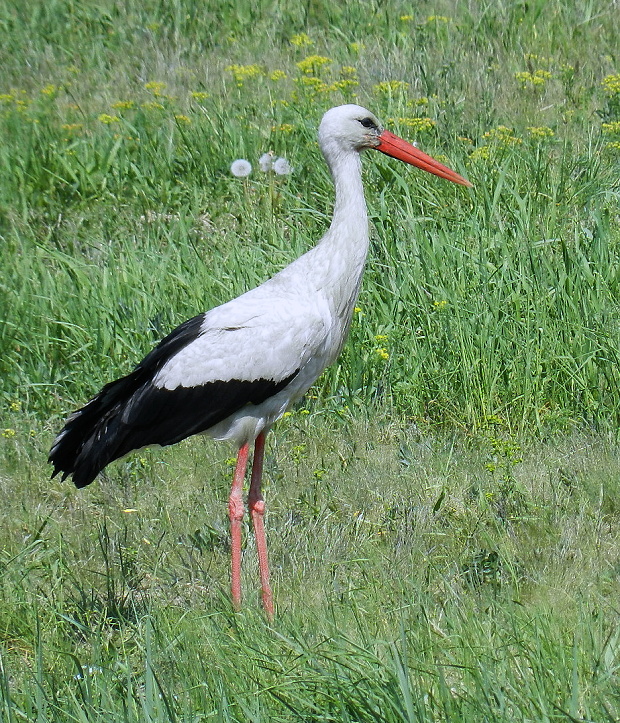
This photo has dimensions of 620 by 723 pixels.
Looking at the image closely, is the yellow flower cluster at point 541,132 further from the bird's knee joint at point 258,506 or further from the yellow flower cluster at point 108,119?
the bird's knee joint at point 258,506

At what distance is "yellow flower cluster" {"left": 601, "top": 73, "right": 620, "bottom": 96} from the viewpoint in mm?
6262

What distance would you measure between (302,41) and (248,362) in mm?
5120

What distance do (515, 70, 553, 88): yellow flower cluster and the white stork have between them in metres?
2.89

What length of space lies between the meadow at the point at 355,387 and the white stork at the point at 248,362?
0.38 meters

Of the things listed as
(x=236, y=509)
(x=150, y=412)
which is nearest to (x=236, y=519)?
(x=236, y=509)

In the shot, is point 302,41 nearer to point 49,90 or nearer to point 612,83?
point 49,90

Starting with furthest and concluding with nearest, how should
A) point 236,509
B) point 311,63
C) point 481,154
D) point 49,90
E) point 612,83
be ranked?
point 49,90, point 311,63, point 612,83, point 481,154, point 236,509

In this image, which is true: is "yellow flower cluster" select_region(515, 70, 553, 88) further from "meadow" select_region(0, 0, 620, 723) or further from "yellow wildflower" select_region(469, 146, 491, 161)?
"yellow wildflower" select_region(469, 146, 491, 161)

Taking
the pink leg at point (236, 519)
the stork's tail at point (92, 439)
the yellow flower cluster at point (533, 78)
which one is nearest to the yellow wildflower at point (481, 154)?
the yellow flower cluster at point (533, 78)

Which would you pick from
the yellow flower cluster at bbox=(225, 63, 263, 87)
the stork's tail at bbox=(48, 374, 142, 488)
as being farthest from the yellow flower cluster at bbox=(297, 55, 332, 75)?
the stork's tail at bbox=(48, 374, 142, 488)

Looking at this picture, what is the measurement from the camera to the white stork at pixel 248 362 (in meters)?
3.77

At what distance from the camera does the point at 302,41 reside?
8250 mm

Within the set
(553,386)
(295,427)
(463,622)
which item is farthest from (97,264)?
(463,622)

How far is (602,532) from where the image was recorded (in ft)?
11.6
